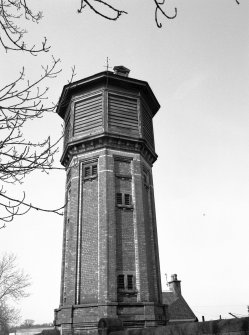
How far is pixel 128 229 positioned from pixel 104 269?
214 centimetres

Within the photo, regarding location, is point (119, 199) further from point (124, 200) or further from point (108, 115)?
point (108, 115)

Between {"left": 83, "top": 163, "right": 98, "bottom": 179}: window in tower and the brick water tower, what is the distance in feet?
0.16

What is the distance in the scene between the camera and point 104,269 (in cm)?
1319

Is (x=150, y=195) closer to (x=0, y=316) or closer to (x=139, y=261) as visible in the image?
(x=139, y=261)

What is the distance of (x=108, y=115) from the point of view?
16.3m

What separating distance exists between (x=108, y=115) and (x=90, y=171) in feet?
9.66

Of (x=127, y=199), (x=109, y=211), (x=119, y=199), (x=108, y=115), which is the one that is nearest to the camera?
(x=109, y=211)

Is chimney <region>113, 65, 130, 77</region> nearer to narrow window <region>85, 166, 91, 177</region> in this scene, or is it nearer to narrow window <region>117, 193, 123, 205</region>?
narrow window <region>85, 166, 91, 177</region>

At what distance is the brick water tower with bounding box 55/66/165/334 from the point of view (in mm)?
13031

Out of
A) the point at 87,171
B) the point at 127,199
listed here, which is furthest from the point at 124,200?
the point at 87,171

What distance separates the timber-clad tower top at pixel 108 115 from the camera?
15977 mm

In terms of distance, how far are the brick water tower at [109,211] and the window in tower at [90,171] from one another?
0.05m

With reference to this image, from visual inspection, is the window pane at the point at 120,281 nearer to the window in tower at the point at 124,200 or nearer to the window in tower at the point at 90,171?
the window in tower at the point at 124,200

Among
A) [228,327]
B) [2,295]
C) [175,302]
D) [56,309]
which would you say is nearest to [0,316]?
[2,295]
